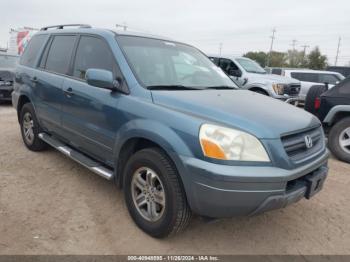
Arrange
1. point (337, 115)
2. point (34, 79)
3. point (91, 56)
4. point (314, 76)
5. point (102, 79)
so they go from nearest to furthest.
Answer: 1. point (102, 79)
2. point (91, 56)
3. point (34, 79)
4. point (337, 115)
5. point (314, 76)

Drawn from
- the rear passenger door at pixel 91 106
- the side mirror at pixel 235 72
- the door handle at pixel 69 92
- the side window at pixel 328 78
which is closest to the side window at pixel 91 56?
the rear passenger door at pixel 91 106

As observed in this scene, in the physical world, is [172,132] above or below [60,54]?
below

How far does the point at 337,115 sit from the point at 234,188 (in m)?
4.32

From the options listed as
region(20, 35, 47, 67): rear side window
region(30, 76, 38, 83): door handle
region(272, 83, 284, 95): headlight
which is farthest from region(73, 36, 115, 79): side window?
region(272, 83, 284, 95): headlight

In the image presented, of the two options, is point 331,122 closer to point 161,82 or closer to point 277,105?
point 277,105

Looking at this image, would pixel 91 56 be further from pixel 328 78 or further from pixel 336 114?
pixel 328 78

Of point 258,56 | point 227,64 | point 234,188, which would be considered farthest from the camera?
point 258,56

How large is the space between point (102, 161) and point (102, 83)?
932 mm

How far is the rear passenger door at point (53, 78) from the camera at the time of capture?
439cm

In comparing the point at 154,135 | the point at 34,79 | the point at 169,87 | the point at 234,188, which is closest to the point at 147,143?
the point at 154,135

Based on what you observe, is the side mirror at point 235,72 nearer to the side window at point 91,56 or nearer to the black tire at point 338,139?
the black tire at point 338,139

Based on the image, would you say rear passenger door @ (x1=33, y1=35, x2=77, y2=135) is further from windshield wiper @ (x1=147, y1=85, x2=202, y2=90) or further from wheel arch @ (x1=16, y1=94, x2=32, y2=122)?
windshield wiper @ (x1=147, y1=85, x2=202, y2=90)

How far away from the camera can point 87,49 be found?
13.4 feet

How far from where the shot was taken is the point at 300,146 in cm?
296
